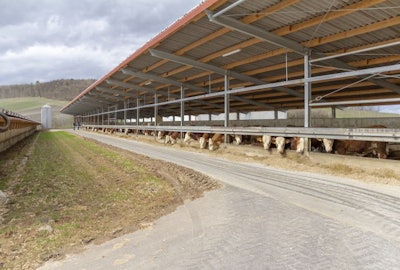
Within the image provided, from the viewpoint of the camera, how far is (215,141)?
16.0m

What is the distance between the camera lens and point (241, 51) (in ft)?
43.4

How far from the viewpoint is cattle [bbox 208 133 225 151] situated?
15.8 metres

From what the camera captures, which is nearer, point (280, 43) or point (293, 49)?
point (280, 43)

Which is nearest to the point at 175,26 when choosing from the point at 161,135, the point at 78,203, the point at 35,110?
the point at 78,203

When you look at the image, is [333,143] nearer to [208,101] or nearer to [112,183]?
[112,183]

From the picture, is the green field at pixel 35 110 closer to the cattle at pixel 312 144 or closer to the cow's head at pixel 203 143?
the cow's head at pixel 203 143

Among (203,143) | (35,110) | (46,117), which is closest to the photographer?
(203,143)

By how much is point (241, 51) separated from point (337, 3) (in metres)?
5.30

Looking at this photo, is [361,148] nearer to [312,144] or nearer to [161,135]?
[312,144]

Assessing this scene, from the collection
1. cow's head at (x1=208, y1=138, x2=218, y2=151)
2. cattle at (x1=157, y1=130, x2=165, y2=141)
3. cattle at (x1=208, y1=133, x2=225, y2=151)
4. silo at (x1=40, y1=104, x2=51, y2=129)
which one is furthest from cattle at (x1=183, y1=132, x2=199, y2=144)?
silo at (x1=40, y1=104, x2=51, y2=129)

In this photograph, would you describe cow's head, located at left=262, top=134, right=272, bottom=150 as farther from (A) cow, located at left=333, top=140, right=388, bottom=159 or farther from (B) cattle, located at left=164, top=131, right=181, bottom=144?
(B) cattle, located at left=164, top=131, right=181, bottom=144

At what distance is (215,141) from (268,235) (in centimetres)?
1186

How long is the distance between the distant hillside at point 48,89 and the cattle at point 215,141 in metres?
167

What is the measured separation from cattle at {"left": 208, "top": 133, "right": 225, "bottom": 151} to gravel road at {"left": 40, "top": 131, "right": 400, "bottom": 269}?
9.03 m
